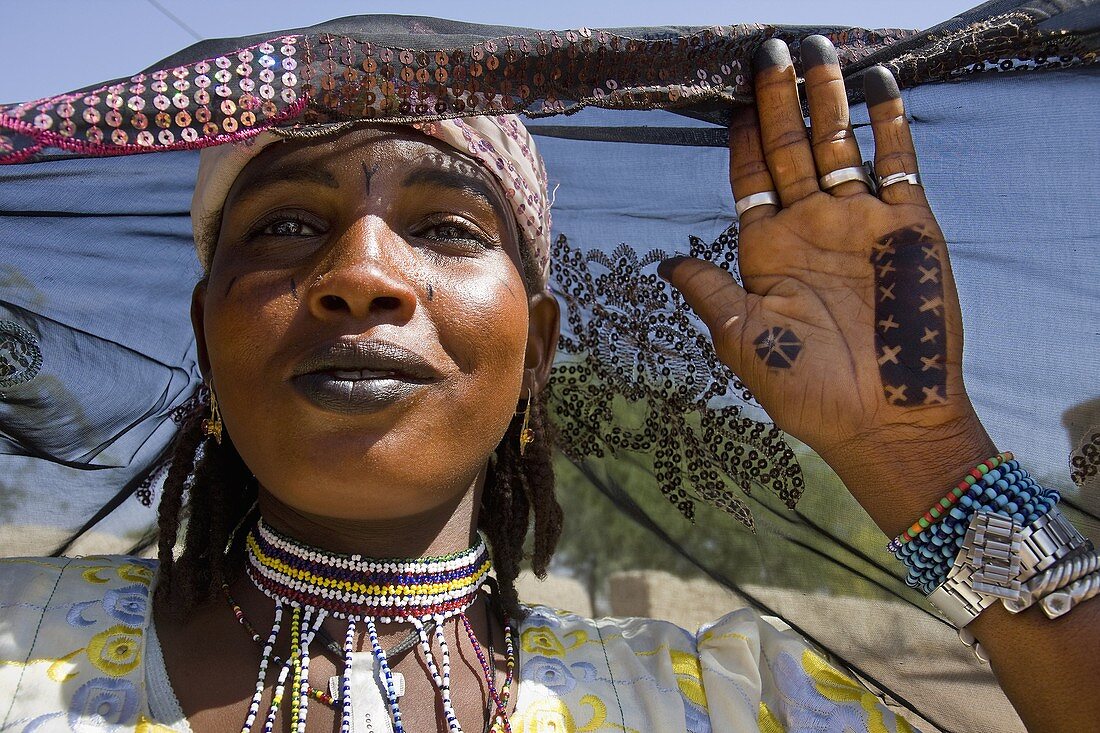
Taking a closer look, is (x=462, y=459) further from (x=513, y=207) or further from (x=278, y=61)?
(x=278, y=61)

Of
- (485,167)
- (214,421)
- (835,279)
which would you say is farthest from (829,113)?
(214,421)

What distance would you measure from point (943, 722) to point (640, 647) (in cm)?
78

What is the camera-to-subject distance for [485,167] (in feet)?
7.09

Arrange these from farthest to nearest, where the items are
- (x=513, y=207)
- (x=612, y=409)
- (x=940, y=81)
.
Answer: (x=612, y=409) < (x=513, y=207) < (x=940, y=81)

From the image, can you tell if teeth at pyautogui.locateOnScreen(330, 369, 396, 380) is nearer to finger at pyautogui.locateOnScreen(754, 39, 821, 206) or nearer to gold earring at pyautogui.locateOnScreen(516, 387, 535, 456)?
gold earring at pyautogui.locateOnScreen(516, 387, 535, 456)

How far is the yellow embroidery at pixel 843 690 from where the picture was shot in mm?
2113

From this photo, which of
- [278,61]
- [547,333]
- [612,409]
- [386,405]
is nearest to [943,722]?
[612,409]

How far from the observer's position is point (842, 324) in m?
2.05

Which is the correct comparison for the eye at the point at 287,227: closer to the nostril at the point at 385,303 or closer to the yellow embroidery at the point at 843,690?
the nostril at the point at 385,303

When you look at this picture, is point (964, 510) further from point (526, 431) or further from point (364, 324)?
point (364, 324)

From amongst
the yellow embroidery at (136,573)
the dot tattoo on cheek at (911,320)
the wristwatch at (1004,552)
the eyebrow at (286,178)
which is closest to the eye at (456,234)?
the eyebrow at (286,178)

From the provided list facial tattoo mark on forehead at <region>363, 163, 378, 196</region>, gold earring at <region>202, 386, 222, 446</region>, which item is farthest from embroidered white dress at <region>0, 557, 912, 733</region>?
→ facial tattoo mark on forehead at <region>363, 163, 378, 196</region>

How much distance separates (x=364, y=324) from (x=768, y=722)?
129cm

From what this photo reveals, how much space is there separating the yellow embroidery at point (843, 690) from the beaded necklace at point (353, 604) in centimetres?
73
